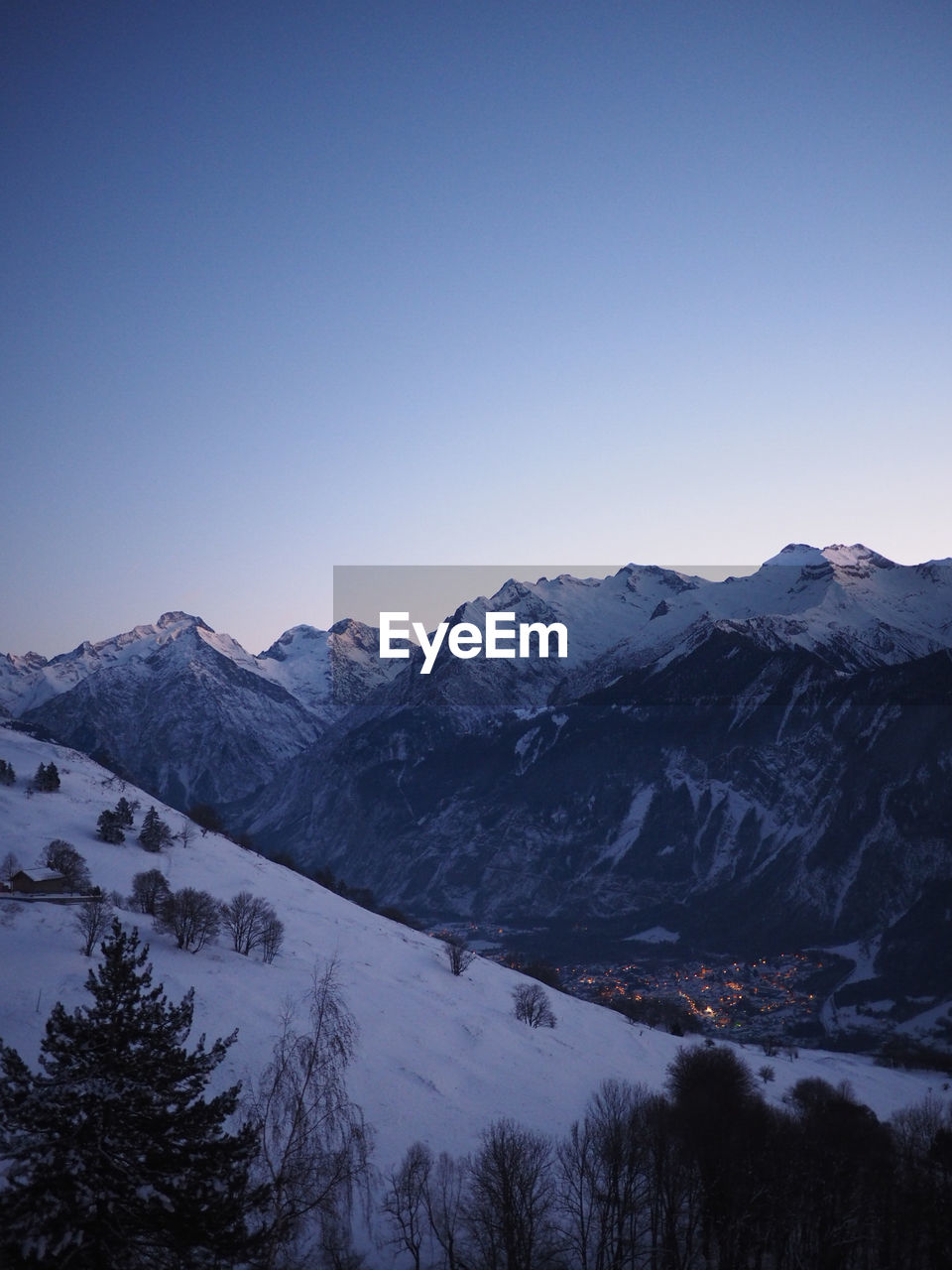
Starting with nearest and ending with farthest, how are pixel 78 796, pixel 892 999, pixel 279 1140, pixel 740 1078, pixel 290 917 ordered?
pixel 279 1140 → pixel 740 1078 → pixel 290 917 → pixel 78 796 → pixel 892 999

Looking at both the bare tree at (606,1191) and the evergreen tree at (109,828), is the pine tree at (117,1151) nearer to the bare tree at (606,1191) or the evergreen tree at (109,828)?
the bare tree at (606,1191)

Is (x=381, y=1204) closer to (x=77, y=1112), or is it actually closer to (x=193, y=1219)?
(x=193, y=1219)

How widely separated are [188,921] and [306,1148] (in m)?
28.8

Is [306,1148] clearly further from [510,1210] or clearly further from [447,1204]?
[510,1210]

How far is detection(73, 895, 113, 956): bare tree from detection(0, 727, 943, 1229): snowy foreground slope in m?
0.74

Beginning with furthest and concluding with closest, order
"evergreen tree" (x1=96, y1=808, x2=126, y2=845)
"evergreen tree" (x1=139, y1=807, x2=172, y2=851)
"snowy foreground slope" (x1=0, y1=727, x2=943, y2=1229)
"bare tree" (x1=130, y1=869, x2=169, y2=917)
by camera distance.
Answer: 1. "evergreen tree" (x1=139, y1=807, x2=172, y2=851)
2. "evergreen tree" (x1=96, y1=808, x2=126, y2=845)
3. "bare tree" (x1=130, y1=869, x2=169, y2=917)
4. "snowy foreground slope" (x1=0, y1=727, x2=943, y2=1229)

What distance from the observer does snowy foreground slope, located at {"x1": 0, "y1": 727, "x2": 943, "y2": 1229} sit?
44.1m

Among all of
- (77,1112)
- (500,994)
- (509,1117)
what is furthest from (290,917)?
(77,1112)

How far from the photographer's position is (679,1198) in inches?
1574

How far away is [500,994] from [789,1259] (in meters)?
41.0

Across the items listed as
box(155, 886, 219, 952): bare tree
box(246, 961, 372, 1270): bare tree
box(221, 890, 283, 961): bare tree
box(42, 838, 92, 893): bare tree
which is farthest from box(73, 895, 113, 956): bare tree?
box(246, 961, 372, 1270): bare tree

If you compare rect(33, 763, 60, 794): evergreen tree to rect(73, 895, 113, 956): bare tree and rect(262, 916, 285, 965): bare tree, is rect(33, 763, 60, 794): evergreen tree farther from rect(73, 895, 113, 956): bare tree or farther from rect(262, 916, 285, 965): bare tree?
rect(262, 916, 285, 965): bare tree

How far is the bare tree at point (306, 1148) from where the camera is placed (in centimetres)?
2725

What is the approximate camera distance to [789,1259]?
38188mm
